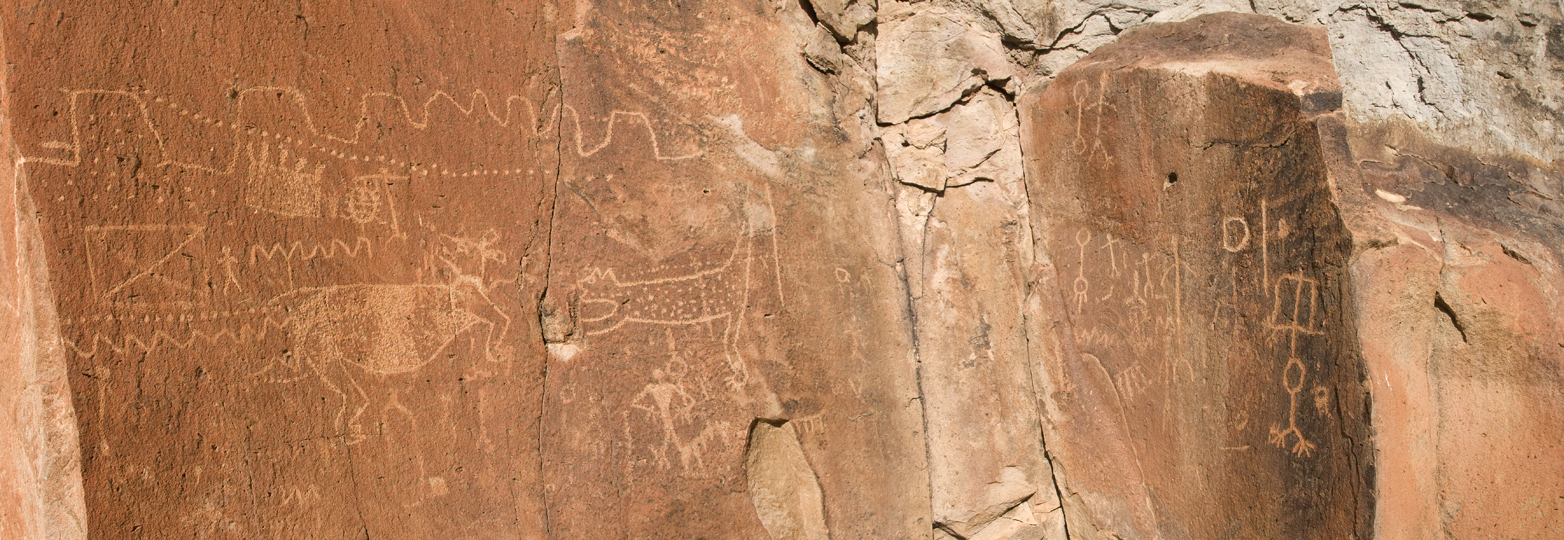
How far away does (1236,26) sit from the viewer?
235cm

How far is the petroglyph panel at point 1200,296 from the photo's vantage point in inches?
75.2

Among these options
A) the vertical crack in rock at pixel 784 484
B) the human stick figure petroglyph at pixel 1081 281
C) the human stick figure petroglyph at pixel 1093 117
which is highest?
the human stick figure petroglyph at pixel 1093 117

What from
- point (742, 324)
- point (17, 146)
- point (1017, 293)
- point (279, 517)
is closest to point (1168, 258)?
point (1017, 293)

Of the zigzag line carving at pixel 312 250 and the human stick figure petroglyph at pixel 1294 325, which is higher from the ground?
the zigzag line carving at pixel 312 250

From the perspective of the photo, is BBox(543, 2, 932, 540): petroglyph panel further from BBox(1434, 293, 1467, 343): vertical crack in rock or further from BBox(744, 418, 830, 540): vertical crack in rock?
BBox(1434, 293, 1467, 343): vertical crack in rock

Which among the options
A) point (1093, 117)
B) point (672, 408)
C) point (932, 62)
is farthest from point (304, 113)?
point (1093, 117)

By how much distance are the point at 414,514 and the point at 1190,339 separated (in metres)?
2.18

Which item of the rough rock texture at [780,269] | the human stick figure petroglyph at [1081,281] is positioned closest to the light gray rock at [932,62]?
the rough rock texture at [780,269]

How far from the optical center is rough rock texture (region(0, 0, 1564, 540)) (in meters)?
1.78

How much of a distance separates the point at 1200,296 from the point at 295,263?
7.77ft

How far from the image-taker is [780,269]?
94.5 inches

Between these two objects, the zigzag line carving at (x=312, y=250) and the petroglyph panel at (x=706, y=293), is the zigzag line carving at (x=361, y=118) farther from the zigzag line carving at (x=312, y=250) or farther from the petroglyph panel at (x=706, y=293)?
the zigzag line carving at (x=312, y=250)

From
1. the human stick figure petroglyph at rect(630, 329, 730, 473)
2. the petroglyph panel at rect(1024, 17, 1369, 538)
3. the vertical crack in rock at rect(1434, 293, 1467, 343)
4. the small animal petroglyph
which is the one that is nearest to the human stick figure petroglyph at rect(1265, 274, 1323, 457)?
the petroglyph panel at rect(1024, 17, 1369, 538)

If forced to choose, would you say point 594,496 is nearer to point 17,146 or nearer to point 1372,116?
point 17,146
